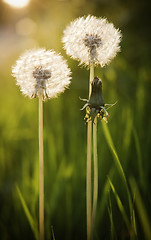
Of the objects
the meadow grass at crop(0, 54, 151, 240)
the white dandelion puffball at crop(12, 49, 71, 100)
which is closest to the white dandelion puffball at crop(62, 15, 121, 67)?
the white dandelion puffball at crop(12, 49, 71, 100)

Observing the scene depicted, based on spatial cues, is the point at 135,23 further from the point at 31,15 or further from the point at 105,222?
the point at 105,222

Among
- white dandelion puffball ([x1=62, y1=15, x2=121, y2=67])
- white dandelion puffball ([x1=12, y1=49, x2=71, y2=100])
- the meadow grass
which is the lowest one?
the meadow grass

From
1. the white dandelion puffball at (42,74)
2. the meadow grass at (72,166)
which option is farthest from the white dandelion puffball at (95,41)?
the meadow grass at (72,166)

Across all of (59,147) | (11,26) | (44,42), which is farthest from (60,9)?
(11,26)

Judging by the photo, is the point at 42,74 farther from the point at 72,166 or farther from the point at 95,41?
the point at 72,166

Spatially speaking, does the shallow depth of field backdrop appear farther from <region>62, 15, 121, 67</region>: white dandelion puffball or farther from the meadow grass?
<region>62, 15, 121, 67</region>: white dandelion puffball
